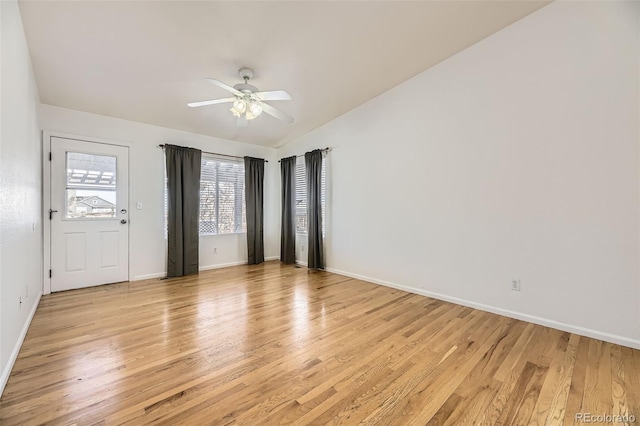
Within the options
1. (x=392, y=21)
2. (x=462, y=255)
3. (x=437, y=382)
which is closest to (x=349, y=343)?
(x=437, y=382)

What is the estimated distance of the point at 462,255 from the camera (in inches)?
125

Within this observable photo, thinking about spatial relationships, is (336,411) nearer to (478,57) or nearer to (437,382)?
(437,382)

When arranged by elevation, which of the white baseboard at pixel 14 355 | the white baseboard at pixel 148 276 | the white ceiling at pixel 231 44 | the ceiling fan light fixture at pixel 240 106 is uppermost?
the white ceiling at pixel 231 44

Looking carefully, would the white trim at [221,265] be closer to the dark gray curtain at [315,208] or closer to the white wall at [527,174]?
the dark gray curtain at [315,208]

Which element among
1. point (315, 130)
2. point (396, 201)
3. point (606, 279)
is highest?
point (315, 130)

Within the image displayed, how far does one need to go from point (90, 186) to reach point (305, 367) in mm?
4096

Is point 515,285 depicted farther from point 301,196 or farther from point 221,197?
point 221,197

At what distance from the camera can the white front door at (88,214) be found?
11.9ft

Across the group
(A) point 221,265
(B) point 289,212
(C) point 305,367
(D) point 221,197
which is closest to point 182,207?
(D) point 221,197

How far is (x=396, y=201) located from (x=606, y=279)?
220 centimetres

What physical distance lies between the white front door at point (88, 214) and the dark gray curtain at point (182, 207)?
0.60m

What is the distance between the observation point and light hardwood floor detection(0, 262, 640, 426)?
4.86 feet

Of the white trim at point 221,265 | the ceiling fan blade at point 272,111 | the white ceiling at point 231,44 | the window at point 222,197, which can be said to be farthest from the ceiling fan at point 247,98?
the white trim at point 221,265

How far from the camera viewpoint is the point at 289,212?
18.2ft
